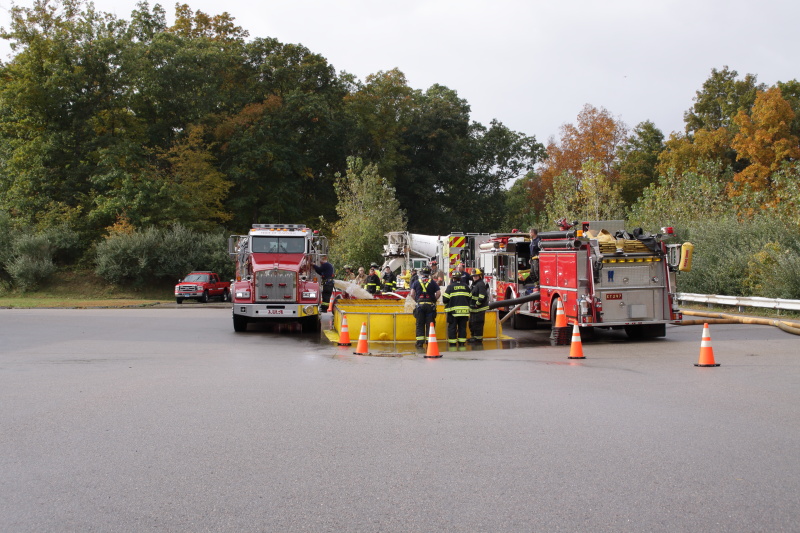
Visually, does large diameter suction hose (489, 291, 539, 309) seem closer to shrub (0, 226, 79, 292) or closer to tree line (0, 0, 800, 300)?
tree line (0, 0, 800, 300)

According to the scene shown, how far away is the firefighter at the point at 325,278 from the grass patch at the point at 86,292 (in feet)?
57.9

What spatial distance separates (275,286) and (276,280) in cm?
17

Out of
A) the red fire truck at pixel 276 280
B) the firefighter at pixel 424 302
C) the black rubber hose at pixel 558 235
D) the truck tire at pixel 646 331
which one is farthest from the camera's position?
the red fire truck at pixel 276 280

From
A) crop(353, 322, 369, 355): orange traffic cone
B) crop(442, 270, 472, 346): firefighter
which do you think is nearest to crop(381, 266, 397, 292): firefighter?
crop(442, 270, 472, 346): firefighter

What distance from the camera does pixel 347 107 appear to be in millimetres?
63250

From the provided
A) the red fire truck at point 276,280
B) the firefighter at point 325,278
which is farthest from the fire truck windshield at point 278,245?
the firefighter at point 325,278

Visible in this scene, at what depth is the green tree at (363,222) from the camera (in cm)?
4509

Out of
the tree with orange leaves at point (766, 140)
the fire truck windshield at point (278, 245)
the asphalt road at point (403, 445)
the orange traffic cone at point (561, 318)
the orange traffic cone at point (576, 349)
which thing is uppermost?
the tree with orange leaves at point (766, 140)

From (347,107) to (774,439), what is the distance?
58344mm

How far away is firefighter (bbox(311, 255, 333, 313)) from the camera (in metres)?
22.5

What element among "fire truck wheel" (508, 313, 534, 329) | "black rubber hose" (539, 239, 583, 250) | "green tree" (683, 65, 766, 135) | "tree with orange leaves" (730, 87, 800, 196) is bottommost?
"fire truck wheel" (508, 313, 534, 329)

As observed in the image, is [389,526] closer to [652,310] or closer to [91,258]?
[652,310]

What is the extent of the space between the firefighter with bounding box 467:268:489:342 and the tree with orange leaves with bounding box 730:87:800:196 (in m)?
32.6

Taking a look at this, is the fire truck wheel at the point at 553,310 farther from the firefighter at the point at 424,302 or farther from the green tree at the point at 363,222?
the green tree at the point at 363,222
